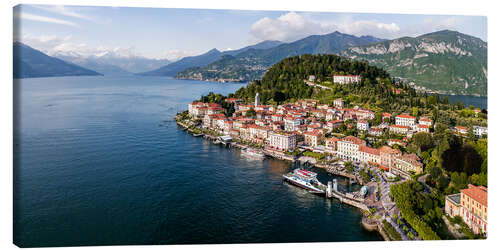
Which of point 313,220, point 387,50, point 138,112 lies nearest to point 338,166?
point 313,220

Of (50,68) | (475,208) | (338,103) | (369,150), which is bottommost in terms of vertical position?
(475,208)

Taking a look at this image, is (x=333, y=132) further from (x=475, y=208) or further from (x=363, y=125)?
(x=475, y=208)

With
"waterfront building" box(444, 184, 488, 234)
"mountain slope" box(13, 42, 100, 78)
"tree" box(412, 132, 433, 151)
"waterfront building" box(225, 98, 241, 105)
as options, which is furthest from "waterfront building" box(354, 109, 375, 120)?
"mountain slope" box(13, 42, 100, 78)

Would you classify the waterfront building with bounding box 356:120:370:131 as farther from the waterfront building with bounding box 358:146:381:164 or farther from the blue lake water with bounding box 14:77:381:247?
the blue lake water with bounding box 14:77:381:247

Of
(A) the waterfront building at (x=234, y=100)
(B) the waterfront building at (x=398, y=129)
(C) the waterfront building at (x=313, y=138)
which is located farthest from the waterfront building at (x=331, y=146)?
(A) the waterfront building at (x=234, y=100)

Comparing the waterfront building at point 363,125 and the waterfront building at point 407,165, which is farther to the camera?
the waterfront building at point 363,125

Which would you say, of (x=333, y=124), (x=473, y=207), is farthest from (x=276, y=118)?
(x=473, y=207)

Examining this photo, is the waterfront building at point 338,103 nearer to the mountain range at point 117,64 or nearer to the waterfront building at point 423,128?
the waterfront building at point 423,128
